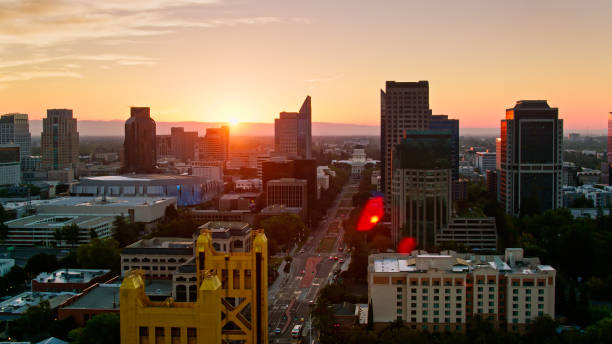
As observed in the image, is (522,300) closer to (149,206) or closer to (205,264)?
(205,264)

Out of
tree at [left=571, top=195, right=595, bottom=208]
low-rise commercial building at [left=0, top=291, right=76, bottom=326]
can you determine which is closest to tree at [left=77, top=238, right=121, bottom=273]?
low-rise commercial building at [left=0, top=291, right=76, bottom=326]

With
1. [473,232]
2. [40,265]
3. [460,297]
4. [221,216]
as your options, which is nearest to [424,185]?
[473,232]

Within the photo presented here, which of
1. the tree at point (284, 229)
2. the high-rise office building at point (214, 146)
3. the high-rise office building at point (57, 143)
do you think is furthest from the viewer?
the high-rise office building at point (214, 146)

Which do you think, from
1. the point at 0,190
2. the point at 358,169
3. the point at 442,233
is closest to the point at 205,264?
the point at 442,233

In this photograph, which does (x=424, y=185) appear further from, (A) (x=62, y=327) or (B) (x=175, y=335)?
(B) (x=175, y=335)

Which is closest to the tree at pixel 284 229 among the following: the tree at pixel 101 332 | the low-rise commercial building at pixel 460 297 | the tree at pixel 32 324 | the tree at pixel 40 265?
the tree at pixel 40 265

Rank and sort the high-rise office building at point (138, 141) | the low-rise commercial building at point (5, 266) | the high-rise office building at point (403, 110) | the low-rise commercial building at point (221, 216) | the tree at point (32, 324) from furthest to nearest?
the high-rise office building at point (138, 141) → the high-rise office building at point (403, 110) → the low-rise commercial building at point (221, 216) → the low-rise commercial building at point (5, 266) → the tree at point (32, 324)

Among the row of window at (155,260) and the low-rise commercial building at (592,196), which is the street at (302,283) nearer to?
the row of window at (155,260)
